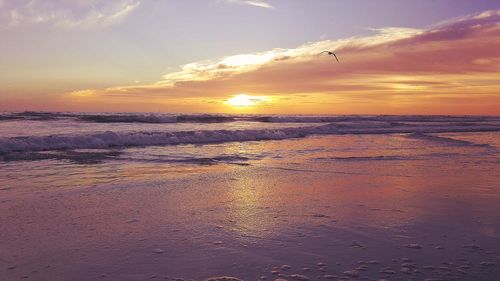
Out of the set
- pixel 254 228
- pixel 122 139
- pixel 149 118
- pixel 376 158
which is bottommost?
pixel 254 228

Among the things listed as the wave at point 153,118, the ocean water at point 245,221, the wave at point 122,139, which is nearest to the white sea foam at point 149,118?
the wave at point 153,118

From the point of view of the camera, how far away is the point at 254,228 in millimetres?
5730

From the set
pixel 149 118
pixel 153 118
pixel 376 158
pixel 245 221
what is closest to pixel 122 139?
pixel 376 158

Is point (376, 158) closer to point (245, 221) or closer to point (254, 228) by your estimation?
point (245, 221)

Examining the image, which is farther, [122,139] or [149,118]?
[149,118]

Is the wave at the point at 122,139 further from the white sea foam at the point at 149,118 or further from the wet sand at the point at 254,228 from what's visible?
the white sea foam at the point at 149,118

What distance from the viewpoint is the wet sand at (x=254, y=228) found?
4.27m

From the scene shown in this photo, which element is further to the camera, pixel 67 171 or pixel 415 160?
pixel 415 160

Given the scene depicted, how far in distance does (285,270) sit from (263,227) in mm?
1541

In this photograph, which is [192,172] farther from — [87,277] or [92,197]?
[87,277]

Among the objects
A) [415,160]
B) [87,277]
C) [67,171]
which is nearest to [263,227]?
[87,277]

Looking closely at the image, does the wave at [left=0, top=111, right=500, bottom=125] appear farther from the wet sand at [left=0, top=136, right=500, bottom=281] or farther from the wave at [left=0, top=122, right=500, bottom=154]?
the wet sand at [left=0, top=136, right=500, bottom=281]

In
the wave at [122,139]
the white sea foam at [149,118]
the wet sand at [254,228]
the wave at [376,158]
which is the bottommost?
the wet sand at [254,228]

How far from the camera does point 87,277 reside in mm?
4031
